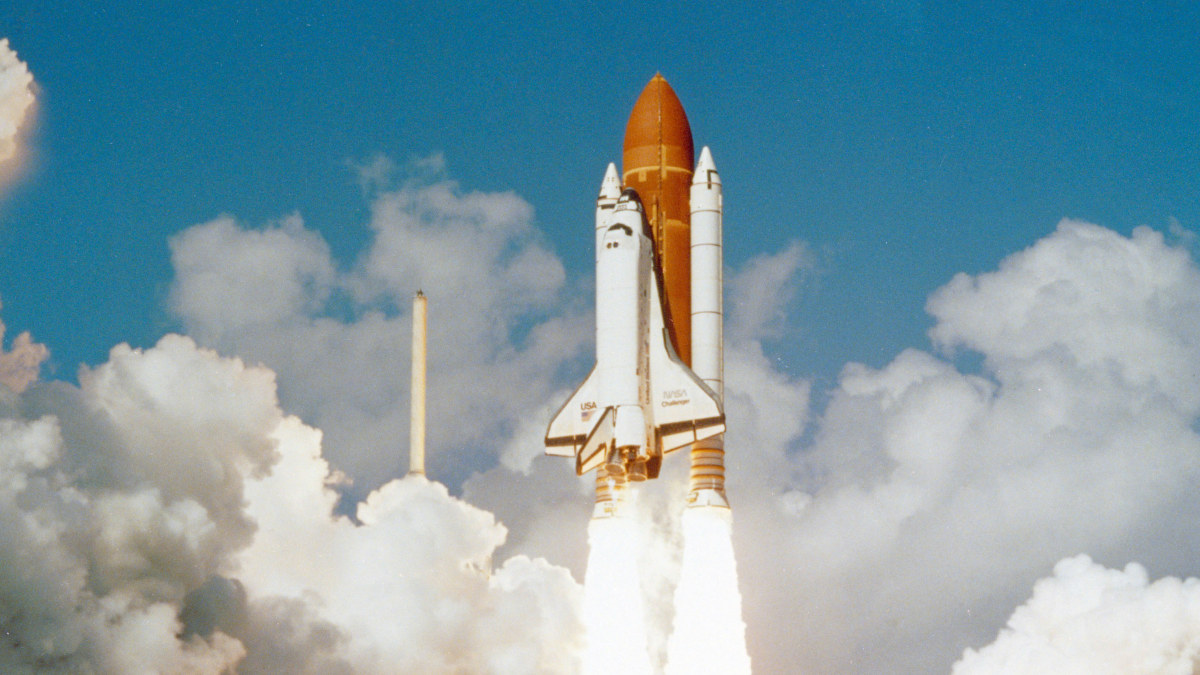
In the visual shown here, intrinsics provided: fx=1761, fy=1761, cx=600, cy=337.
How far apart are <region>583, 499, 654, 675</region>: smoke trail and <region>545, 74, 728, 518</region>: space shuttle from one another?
22.3 inches

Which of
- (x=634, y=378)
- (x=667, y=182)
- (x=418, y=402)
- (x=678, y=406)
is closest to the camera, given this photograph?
(x=634, y=378)

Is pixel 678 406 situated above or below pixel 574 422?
below

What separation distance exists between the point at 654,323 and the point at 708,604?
19.0 ft

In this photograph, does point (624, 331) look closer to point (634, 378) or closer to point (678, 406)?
point (634, 378)

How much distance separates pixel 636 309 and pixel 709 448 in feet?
10.8

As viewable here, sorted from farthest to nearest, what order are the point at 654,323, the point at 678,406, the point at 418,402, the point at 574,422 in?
the point at 418,402 → the point at 574,422 → the point at 654,323 → the point at 678,406

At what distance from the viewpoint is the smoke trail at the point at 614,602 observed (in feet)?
116

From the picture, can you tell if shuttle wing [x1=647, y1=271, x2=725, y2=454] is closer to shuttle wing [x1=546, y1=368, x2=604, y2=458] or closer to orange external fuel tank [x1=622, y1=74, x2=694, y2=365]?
orange external fuel tank [x1=622, y1=74, x2=694, y2=365]

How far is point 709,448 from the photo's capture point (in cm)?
3553

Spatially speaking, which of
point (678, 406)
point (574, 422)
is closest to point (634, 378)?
point (678, 406)

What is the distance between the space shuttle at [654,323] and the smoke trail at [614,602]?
567mm

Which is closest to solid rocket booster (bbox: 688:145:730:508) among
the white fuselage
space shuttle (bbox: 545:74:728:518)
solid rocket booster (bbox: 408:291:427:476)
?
space shuttle (bbox: 545:74:728:518)

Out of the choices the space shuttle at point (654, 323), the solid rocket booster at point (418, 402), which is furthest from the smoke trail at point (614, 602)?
the solid rocket booster at point (418, 402)

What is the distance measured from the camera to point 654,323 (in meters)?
35.7
